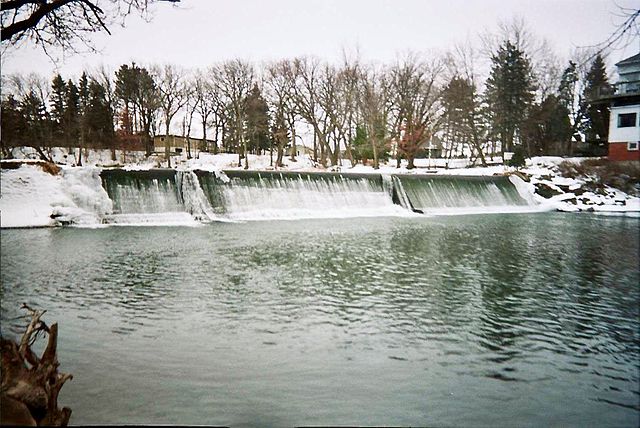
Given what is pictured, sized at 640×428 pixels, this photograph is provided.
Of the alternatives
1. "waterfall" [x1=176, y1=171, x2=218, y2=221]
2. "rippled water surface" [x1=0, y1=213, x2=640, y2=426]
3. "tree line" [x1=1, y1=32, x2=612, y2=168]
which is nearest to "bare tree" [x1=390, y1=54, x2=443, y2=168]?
"tree line" [x1=1, y1=32, x2=612, y2=168]

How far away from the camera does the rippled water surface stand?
1.70 m

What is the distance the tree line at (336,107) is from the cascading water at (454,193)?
0.95 metres

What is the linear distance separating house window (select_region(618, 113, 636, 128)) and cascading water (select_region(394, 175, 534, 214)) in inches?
347

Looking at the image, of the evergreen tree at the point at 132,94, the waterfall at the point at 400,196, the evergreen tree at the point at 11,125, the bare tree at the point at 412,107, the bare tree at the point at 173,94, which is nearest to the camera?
the evergreen tree at the point at 11,125

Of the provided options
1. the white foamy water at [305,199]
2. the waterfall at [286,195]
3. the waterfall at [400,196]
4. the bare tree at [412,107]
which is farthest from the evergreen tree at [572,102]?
the bare tree at [412,107]

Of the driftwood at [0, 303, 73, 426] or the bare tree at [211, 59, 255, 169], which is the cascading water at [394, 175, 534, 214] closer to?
the driftwood at [0, 303, 73, 426]

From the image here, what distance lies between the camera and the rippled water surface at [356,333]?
1.70m

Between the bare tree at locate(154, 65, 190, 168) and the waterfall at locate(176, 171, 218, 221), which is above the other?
the bare tree at locate(154, 65, 190, 168)

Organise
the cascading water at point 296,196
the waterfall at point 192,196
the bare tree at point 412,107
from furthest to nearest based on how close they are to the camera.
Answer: the bare tree at point 412,107
the cascading water at point 296,196
the waterfall at point 192,196

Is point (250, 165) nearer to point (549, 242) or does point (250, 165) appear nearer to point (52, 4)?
point (549, 242)

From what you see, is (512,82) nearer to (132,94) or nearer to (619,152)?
(619,152)

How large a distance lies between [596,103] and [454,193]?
999 centimetres

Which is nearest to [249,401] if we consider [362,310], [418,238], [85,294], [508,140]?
[362,310]

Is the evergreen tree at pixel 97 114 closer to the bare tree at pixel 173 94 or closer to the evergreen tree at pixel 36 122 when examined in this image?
the evergreen tree at pixel 36 122
